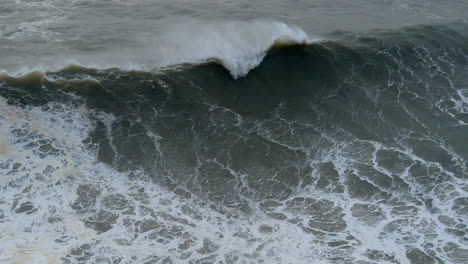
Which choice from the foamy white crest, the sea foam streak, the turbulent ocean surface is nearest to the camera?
the turbulent ocean surface

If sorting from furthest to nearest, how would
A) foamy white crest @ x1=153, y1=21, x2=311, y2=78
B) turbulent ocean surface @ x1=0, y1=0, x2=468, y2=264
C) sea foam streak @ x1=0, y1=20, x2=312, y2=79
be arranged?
foamy white crest @ x1=153, y1=21, x2=311, y2=78 < sea foam streak @ x1=0, y1=20, x2=312, y2=79 < turbulent ocean surface @ x1=0, y1=0, x2=468, y2=264

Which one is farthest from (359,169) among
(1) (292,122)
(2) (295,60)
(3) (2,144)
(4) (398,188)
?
(3) (2,144)

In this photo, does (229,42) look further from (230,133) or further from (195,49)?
(230,133)

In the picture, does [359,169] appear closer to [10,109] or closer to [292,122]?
[292,122]

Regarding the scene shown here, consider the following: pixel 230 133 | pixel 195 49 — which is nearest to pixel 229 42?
pixel 195 49

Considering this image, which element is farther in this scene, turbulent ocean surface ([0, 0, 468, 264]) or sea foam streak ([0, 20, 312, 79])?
sea foam streak ([0, 20, 312, 79])
